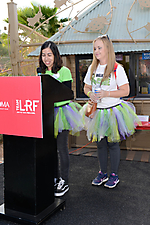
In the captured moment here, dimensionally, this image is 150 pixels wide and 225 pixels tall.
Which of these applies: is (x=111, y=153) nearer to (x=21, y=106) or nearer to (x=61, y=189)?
(x=61, y=189)

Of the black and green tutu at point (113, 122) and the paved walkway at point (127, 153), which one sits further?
the paved walkway at point (127, 153)

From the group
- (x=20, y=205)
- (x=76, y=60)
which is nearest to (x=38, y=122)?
(x=20, y=205)

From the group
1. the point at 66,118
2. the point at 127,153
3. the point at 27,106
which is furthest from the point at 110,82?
the point at 127,153

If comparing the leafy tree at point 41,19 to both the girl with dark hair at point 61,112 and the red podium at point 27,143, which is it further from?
the red podium at point 27,143

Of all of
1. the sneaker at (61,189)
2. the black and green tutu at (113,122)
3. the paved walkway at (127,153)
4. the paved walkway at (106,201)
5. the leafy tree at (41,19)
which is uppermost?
the leafy tree at (41,19)

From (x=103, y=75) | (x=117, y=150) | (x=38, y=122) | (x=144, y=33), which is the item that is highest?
(x=144, y=33)

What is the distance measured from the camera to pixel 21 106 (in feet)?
6.43

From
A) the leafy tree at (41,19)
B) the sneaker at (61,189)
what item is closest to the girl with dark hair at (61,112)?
the sneaker at (61,189)

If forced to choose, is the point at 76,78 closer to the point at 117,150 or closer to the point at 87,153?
the point at 87,153

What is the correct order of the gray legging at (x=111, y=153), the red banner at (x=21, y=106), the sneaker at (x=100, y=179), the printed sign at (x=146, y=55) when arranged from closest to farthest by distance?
the red banner at (x=21, y=106) → the gray legging at (x=111, y=153) → the sneaker at (x=100, y=179) → the printed sign at (x=146, y=55)

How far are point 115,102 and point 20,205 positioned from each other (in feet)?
5.03

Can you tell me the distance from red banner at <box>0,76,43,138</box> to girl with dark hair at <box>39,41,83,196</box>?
0.67 meters

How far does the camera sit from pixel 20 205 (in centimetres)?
207

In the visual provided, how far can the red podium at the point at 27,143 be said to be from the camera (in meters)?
1.93
